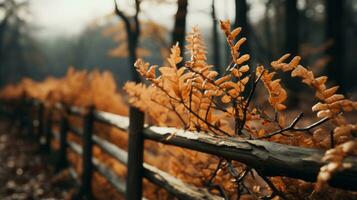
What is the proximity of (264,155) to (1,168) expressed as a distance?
245 inches

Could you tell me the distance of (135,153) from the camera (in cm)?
307

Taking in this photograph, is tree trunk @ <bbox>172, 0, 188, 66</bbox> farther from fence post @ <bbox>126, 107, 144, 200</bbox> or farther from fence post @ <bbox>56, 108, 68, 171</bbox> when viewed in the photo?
fence post @ <bbox>56, 108, 68, 171</bbox>

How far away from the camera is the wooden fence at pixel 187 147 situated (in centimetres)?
141

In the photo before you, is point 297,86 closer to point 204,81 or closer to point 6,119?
point 6,119

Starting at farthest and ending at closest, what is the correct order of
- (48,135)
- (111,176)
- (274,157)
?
1. (48,135)
2. (111,176)
3. (274,157)

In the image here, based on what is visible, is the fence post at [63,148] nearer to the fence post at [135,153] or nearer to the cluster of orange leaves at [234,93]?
the fence post at [135,153]

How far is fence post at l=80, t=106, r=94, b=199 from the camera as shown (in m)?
4.55

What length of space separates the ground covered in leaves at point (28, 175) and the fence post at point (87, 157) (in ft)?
1.07

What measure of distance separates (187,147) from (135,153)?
3.11 ft

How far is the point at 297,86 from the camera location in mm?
12828

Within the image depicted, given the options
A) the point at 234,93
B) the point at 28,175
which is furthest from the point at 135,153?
the point at 28,175

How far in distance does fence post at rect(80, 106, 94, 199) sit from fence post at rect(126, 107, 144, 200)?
5.16ft

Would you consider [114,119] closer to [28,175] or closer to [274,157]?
[274,157]

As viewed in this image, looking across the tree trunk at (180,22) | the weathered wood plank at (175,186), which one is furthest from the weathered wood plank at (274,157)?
the tree trunk at (180,22)
